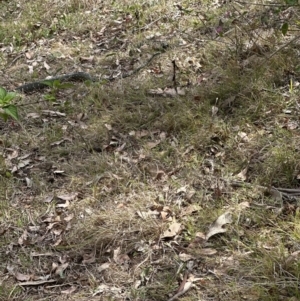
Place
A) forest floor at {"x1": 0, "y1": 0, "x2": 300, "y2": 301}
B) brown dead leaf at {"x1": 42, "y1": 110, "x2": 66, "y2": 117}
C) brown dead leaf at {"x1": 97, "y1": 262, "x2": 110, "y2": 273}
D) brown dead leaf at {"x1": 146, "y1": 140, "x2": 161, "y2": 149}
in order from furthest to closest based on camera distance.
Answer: brown dead leaf at {"x1": 42, "y1": 110, "x2": 66, "y2": 117} < brown dead leaf at {"x1": 146, "y1": 140, "x2": 161, "y2": 149} < brown dead leaf at {"x1": 97, "y1": 262, "x2": 110, "y2": 273} < forest floor at {"x1": 0, "y1": 0, "x2": 300, "y2": 301}

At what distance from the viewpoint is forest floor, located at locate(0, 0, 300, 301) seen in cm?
240

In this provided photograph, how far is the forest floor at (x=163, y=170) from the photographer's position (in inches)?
94.3

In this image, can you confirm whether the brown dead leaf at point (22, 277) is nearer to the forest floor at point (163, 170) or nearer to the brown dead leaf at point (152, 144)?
the forest floor at point (163, 170)

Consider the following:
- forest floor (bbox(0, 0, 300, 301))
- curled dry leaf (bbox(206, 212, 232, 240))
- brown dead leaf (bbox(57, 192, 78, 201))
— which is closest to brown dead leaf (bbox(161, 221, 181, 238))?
forest floor (bbox(0, 0, 300, 301))

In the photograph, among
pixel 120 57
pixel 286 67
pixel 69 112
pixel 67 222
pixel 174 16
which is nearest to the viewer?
pixel 67 222

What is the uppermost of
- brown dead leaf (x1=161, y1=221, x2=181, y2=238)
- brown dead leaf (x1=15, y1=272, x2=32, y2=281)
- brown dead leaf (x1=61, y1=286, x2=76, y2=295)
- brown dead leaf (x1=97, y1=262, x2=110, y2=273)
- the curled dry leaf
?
the curled dry leaf

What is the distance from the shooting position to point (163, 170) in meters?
3.10

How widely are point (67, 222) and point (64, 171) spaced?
1.75 ft

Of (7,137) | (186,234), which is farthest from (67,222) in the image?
(7,137)

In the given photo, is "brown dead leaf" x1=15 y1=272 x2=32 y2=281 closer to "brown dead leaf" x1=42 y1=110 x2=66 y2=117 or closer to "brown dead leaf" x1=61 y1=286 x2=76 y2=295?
"brown dead leaf" x1=61 y1=286 x2=76 y2=295

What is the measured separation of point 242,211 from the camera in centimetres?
258

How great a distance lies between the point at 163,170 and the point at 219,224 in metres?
0.68

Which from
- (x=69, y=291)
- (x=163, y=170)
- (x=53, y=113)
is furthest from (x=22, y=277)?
(x=53, y=113)

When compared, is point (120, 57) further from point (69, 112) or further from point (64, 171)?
point (64, 171)
